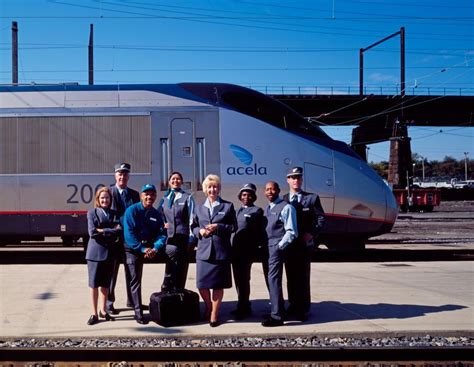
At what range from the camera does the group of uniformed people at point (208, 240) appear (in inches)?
253

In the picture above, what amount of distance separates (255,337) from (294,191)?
6.40 feet

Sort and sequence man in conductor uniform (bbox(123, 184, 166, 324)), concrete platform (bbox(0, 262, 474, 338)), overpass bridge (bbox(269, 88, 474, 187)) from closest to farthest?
concrete platform (bbox(0, 262, 474, 338))
man in conductor uniform (bbox(123, 184, 166, 324))
overpass bridge (bbox(269, 88, 474, 187))

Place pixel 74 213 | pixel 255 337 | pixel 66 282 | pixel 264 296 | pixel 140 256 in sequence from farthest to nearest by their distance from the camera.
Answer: pixel 74 213 < pixel 66 282 < pixel 264 296 < pixel 140 256 < pixel 255 337

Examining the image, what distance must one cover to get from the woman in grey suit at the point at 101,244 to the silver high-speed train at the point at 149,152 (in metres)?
4.25

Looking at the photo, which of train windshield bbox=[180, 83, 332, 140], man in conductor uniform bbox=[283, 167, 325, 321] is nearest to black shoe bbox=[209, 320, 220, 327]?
man in conductor uniform bbox=[283, 167, 325, 321]

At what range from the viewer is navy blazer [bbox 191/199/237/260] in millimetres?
6363

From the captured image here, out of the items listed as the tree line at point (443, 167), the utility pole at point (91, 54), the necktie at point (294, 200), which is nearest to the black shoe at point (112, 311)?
the necktie at point (294, 200)

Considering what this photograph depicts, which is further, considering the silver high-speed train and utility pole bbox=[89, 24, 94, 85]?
utility pole bbox=[89, 24, 94, 85]

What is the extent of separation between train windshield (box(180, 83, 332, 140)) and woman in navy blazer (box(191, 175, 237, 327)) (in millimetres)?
4974

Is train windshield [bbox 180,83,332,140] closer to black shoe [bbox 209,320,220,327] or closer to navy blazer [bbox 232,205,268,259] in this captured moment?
navy blazer [bbox 232,205,268,259]

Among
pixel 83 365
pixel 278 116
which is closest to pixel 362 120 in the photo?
pixel 278 116

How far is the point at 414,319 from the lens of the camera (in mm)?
6719

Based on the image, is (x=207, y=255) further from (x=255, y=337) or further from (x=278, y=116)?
(x=278, y=116)

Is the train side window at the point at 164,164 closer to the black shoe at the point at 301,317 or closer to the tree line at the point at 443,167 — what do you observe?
the black shoe at the point at 301,317
